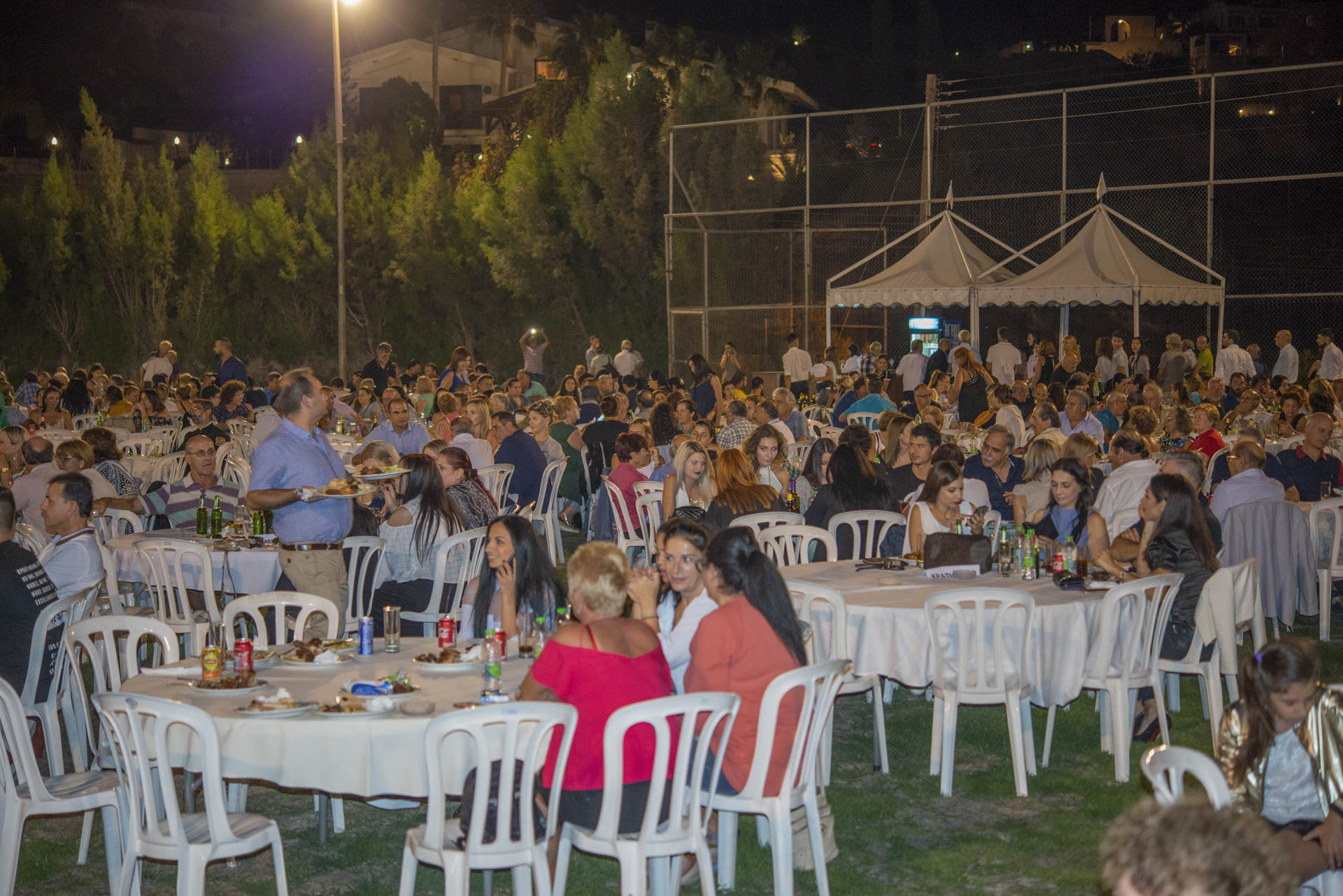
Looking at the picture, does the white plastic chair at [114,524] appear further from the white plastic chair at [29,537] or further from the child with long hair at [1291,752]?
the child with long hair at [1291,752]

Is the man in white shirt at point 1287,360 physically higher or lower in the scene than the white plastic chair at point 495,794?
higher

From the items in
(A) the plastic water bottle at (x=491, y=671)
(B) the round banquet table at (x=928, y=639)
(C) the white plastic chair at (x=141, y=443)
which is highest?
(C) the white plastic chair at (x=141, y=443)

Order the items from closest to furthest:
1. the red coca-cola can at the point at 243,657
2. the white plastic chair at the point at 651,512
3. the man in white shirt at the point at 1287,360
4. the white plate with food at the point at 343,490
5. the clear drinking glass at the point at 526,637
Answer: the red coca-cola can at the point at 243,657 < the clear drinking glass at the point at 526,637 < the white plate with food at the point at 343,490 < the white plastic chair at the point at 651,512 < the man in white shirt at the point at 1287,360

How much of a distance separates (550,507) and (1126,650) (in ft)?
21.3

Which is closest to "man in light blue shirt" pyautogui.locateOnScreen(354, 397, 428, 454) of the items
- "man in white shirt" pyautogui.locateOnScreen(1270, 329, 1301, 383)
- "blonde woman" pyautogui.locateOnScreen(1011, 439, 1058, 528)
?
"blonde woman" pyautogui.locateOnScreen(1011, 439, 1058, 528)

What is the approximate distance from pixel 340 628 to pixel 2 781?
3.10 meters

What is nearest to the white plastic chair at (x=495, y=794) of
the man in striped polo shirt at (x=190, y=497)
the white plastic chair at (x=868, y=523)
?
the white plastic chair at (x=868, y=523)

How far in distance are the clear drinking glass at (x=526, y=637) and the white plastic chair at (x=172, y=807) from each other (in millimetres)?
1230

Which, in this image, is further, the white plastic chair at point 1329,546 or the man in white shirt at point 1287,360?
the man in white shirt at point 1287,360

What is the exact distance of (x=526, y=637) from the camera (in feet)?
17.8

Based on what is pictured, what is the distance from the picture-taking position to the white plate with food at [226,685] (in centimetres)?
488

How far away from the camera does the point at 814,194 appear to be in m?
33.4

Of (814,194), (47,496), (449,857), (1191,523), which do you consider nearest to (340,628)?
(47,496)

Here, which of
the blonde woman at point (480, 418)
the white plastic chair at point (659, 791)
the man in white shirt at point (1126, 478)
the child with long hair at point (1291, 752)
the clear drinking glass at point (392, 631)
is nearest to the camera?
the child with long hair at point (1291, 752)
